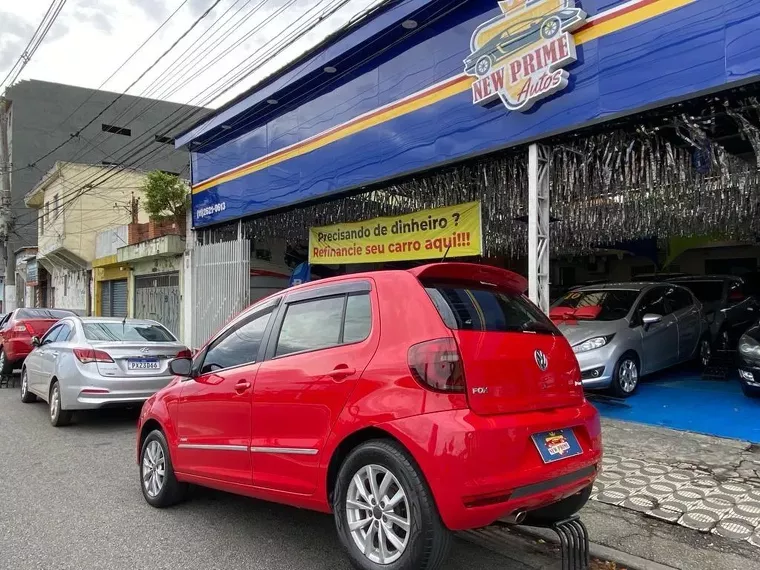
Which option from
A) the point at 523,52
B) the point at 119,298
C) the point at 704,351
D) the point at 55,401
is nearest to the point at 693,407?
the point at 704,351

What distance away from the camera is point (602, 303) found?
27.4ft

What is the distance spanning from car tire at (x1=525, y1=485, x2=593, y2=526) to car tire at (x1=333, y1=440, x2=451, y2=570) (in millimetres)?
851

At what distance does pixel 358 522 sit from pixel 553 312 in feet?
20.8

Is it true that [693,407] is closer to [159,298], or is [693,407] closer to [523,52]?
[523,52]

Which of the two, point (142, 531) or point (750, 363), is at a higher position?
point (750, 363)

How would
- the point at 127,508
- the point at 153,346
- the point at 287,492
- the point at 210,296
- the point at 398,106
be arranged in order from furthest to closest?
the point at 210,296
the point at 398,106
the point at 153,346
the point at 127,508
the point at 287,492

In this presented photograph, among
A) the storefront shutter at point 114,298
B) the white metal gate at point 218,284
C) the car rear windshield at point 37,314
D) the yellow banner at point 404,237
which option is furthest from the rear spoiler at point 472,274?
the storefront shutter at point 114,298

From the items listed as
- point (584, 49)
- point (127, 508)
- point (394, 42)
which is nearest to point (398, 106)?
point (394, 42)

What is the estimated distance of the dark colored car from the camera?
612 cm

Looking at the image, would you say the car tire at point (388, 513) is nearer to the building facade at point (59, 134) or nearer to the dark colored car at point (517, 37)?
the dark colored car at point (517, 37)

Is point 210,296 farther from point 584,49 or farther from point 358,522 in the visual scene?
point 358,522

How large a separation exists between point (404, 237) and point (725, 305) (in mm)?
5923

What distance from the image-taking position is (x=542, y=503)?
2.91 m

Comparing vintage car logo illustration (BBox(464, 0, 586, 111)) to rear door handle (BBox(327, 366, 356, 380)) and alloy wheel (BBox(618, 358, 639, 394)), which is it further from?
rear door handle (BBox(327, 366, 356, 380))
